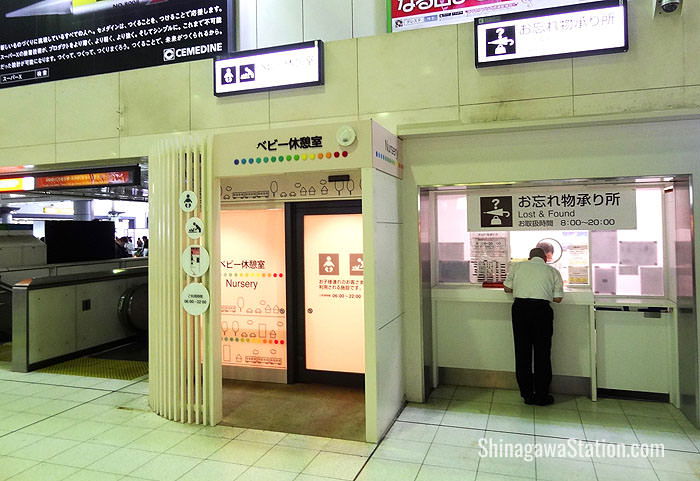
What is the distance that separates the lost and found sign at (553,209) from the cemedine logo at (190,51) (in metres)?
3.31

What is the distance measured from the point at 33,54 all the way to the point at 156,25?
1985 millimetres

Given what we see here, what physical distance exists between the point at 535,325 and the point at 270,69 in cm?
379

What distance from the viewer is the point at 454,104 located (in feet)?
15.7

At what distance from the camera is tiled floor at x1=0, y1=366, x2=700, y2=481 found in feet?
11.2

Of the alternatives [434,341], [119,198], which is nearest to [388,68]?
[434,341]

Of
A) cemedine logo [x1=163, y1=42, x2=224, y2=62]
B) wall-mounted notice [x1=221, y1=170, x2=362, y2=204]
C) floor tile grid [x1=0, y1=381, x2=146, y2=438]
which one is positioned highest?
cemedine logo [x1=163, y1=42, x2=224, y2=62]

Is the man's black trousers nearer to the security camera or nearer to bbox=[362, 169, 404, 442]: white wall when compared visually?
bbox=[362, 169, 404, 442]: white wall

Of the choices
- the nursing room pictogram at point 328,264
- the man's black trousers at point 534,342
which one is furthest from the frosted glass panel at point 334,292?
the man's black trousers at point 534,342

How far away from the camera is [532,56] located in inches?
177

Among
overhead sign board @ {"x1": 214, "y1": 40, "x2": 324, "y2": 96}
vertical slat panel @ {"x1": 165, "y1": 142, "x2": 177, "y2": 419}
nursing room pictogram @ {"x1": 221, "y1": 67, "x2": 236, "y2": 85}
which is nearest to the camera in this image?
vertical slat panel @ {"x1": 165, "y1": 142, "x2": 177, "y2": 419}

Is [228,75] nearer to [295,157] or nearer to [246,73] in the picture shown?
[246,73]

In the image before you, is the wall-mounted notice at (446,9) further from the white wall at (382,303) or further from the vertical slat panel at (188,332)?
the vertical slat panel at (188,332)

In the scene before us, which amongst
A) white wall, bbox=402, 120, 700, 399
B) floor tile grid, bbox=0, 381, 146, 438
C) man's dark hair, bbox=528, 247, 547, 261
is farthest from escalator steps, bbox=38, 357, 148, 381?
man's dark hair, bbox=528, 247, 547, 261
